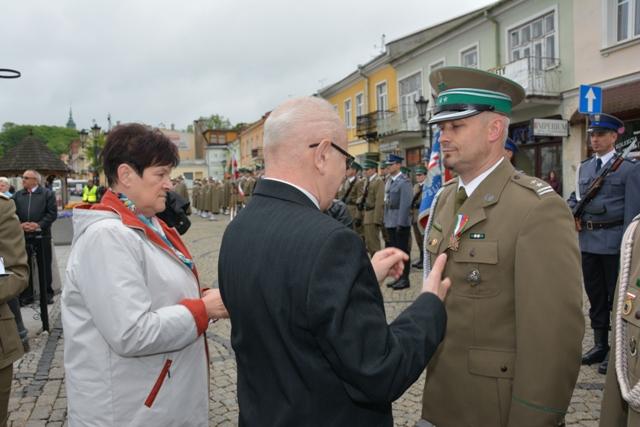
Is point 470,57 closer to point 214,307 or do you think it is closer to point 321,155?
point 214,307

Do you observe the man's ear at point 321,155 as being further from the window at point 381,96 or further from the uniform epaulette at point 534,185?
the window at point 381,96

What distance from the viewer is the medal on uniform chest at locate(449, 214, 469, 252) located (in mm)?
2094

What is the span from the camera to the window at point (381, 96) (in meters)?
24.9

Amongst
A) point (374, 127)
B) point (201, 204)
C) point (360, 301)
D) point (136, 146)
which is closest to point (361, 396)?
point (360, 301)

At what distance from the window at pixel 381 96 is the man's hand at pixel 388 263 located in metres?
23.9

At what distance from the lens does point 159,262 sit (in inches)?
79.6

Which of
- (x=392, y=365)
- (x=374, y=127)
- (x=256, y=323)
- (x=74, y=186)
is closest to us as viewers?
(x=392, y=365)

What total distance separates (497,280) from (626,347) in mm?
485

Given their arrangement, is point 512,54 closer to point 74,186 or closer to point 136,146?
point 136,146

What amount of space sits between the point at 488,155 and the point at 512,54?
1630cm

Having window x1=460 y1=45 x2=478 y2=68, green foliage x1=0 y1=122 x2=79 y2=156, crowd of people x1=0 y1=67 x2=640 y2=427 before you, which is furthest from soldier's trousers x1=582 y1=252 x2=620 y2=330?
green foliage x1=0 y1=122 x2=79 y2=156

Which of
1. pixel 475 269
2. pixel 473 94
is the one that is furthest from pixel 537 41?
pixel 475 269

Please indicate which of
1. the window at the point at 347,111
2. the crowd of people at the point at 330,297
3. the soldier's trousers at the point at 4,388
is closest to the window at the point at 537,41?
the window at the point at 347,111

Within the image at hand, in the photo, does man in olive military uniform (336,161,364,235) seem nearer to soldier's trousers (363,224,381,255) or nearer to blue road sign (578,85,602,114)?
soldier's trousers (363,224,381,255)
